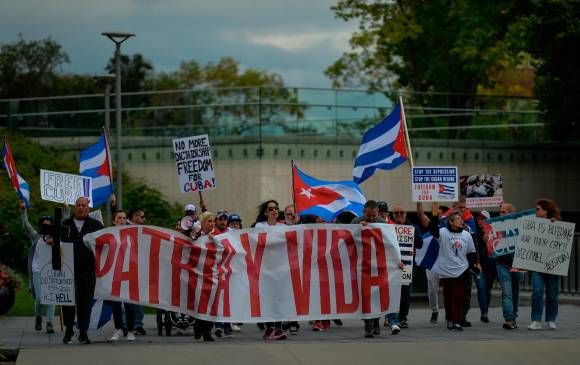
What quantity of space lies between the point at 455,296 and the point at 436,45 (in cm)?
2939

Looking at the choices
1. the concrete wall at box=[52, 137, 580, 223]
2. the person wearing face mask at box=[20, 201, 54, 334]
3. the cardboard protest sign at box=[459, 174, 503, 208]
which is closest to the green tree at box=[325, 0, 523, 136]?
the concrete wall at box=[52, 137, 580, 223]

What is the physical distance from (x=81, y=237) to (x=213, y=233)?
1.92 metres

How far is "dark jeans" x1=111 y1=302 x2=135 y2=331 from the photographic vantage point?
15.4 meters

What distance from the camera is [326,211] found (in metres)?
18.5

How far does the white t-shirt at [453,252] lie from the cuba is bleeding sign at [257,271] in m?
1.50

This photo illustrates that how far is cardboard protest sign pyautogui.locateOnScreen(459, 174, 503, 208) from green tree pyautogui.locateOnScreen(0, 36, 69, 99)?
43669 millimetres

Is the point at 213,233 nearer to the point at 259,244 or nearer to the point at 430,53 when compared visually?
the point at 259,244

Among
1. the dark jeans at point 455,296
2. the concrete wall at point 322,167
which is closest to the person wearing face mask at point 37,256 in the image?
the dark jeans at point 455,296

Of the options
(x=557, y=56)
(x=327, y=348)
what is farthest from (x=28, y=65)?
(x=327, y=348)

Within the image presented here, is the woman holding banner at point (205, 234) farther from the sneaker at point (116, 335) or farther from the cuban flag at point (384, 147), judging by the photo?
→ the cuban flag at point (384, 147)

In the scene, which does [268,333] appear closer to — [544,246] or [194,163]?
[544,246]

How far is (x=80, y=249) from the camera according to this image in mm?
14695

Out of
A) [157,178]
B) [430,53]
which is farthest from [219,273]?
[430,53]

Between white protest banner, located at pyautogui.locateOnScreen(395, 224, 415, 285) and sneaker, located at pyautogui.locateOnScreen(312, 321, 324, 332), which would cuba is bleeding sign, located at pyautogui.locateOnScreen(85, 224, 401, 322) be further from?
sneaker, located at pyautogui.locateOnScreen(312, 321, 324, 332)
